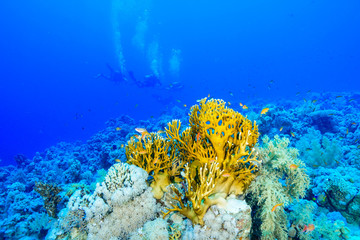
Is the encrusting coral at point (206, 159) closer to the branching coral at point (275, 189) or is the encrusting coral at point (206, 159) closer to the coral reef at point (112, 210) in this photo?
the branching coral at point (275, 189)

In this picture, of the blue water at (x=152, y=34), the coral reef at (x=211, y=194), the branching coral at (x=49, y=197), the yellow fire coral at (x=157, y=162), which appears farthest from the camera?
the blue water at (x=152, y=34)

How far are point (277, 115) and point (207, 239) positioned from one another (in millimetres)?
11298

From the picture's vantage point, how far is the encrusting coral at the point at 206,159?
2.99 m

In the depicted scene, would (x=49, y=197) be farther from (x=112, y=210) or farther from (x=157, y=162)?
(x=157, y=162)

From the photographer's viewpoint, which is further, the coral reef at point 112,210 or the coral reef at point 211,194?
the coral reef at point 112,210

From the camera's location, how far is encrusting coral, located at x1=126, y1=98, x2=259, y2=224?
299cm

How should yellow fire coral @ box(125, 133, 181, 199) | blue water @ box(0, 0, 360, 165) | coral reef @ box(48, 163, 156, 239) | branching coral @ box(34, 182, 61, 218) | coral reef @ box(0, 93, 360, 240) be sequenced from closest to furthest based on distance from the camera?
coral reef @ box(0, 93, 360, 240), coral reef @ box(48, 163, 156, 239), yellow fire coral @ box(125, 133, 181, 199), branching coral @ box(34, 182, 61, 218), blue water @ box(0, 0, 360, 165)

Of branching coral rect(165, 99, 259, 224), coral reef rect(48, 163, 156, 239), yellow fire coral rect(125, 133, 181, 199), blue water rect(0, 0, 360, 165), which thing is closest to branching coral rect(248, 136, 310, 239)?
branching coral rect(165, 99, 259, 224)

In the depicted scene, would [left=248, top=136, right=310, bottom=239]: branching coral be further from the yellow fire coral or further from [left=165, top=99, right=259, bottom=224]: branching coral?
the yellow fire coral

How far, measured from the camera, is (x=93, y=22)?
183875 mm

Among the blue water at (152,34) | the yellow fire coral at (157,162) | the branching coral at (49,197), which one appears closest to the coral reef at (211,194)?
the yellow fire coral at (157,162)

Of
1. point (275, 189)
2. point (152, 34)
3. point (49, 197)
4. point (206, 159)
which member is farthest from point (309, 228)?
point (152, 34)

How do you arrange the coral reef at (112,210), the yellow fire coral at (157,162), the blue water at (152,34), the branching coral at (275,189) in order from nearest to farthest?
the branching coral at (275,189), the coral reef at (112,210), the yellow fire coral at (157,162), the blue water at (152,34)

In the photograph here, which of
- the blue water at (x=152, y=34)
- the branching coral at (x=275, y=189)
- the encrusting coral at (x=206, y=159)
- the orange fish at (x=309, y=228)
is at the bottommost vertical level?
the orange fish at (x=309, y=228)
